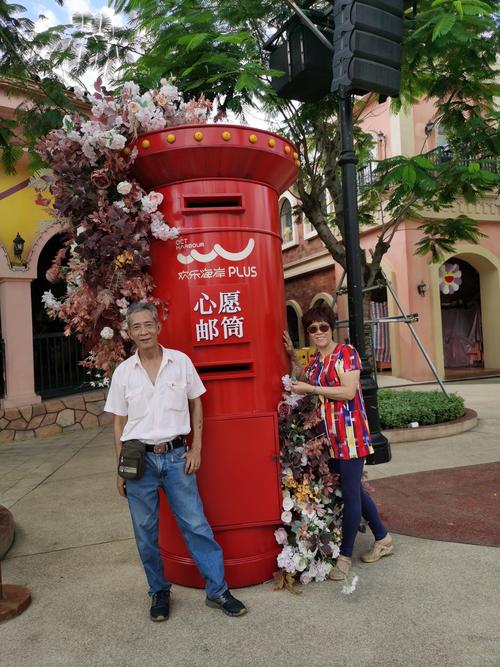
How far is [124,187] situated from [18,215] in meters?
7.34

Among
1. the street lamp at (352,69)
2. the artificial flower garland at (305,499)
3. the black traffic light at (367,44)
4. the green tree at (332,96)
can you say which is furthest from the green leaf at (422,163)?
the artificial flower garland at (305,499)

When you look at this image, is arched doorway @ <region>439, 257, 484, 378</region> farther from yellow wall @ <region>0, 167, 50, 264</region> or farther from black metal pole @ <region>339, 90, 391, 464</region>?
black metal pole @ <region>339, 90, 391, 464</region>

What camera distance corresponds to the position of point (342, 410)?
3.15m

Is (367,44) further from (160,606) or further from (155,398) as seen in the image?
(160,606)

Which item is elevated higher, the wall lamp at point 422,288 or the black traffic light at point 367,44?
the black traffic light at point 367,44

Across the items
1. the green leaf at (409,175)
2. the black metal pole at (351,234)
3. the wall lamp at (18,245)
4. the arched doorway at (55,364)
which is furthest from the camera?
the arched doorway at (55,364)

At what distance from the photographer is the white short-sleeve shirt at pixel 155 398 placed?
279cm

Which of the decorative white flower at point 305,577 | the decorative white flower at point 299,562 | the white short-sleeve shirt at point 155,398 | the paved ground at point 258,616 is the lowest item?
the paved ground at point 258,616

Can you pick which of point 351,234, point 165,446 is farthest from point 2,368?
point 165,446

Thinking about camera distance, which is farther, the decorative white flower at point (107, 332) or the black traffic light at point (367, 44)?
the black traffic light at point (367, 44)

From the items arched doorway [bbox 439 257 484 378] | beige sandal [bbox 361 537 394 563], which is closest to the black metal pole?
beige sandal [bbox 361 537 394 563]

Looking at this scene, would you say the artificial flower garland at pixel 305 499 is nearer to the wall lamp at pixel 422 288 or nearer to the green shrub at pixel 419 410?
the green shrub at pixel 419 410

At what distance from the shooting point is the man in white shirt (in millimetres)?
2803

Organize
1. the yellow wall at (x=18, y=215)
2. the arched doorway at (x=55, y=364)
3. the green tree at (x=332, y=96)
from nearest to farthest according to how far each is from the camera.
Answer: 1. the green tree at (x=332, y=96)
2. the yellow wall at (x=18, y=215)
3. the arched doorway at (x=55, y=364)
